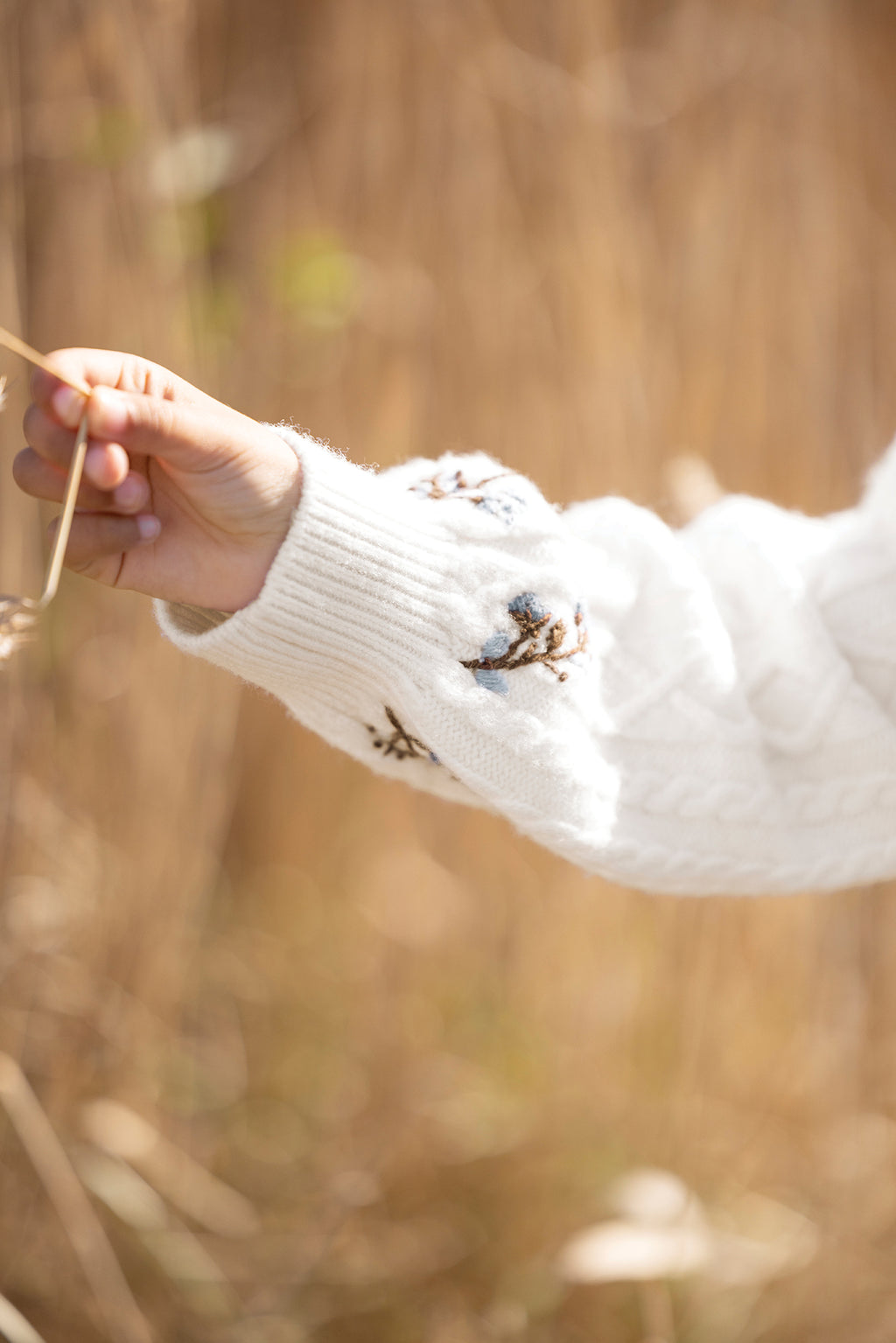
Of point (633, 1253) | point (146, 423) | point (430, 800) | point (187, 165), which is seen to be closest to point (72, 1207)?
point (633, 1253)

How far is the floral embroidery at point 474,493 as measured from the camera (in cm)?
44

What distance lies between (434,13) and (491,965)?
3.39 ft

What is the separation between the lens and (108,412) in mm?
318

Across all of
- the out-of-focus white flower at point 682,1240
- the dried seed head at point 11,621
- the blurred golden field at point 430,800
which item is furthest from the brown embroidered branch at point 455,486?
the out-of-focus white flower at point 682,1240

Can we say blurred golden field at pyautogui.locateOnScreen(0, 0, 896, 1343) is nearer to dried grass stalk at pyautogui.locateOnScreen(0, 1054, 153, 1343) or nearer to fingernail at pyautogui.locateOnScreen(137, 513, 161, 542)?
dried grass stalk at pyautogui.locateOnScreen(0, 1054, 153, 1343)

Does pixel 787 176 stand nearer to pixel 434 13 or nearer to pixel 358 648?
pixel 434 13

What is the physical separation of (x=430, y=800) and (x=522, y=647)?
796mm

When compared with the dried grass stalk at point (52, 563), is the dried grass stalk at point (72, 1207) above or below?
below

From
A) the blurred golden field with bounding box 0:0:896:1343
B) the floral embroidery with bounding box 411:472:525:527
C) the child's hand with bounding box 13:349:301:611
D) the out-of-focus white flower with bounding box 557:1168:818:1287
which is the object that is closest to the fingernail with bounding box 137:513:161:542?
the child's hand with bounding box 13:349:301:611

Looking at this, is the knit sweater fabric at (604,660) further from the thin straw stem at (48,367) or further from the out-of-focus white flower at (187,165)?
the out-of-focus white flower at (187,165)

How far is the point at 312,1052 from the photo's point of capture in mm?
1210

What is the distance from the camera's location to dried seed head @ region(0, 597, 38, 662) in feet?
0.94

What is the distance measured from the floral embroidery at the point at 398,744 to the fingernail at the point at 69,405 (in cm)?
19

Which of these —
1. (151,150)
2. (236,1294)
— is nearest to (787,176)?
(151,150)
